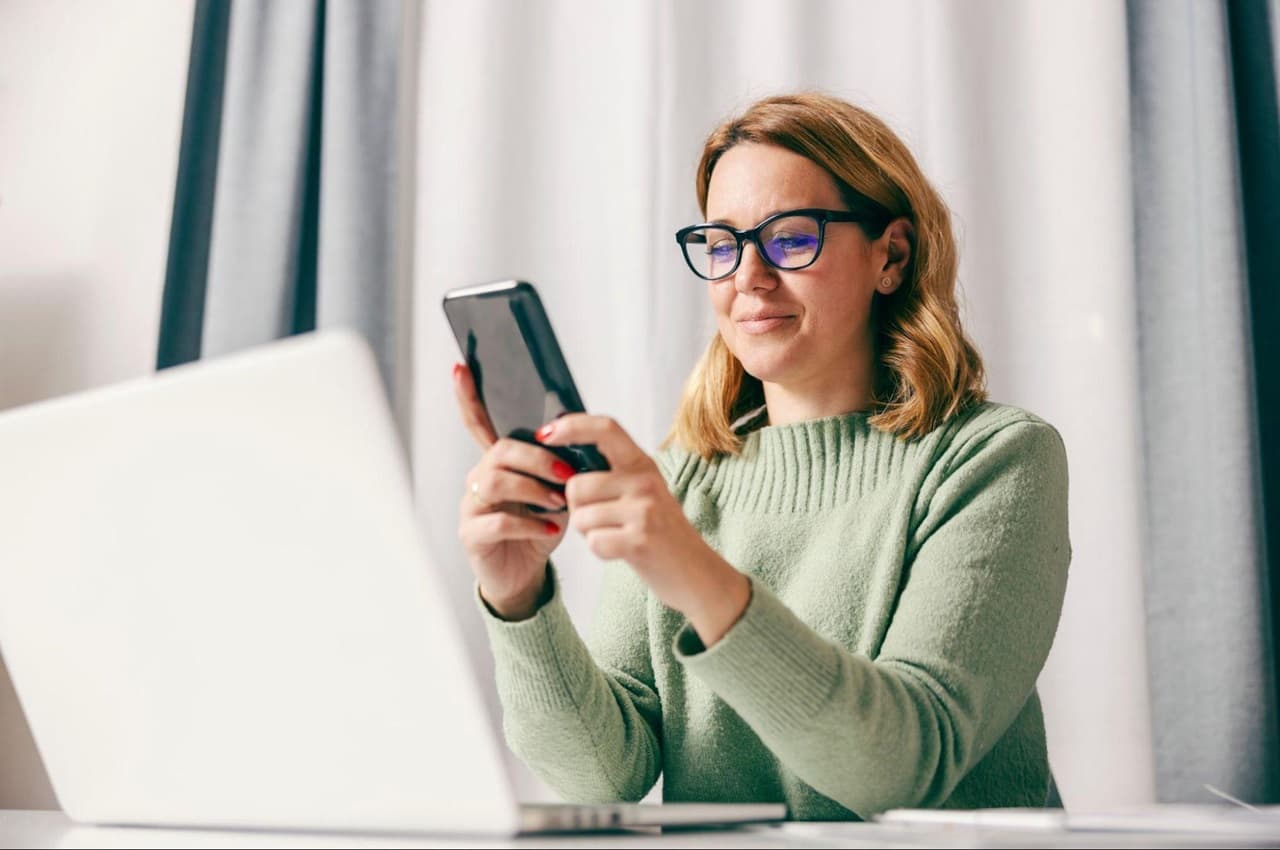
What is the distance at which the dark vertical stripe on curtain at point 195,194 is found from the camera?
2.05 metres

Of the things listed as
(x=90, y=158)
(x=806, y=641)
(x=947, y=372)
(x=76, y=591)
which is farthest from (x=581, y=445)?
(x=90, y=158)

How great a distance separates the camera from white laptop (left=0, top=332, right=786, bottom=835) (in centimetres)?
54

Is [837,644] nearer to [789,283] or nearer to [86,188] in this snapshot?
[789,283]

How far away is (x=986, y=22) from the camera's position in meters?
1.91

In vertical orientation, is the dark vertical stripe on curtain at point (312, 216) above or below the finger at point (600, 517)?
above

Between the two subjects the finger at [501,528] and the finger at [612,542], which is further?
the finger at [501,528]

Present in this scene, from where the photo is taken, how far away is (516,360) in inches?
29.3

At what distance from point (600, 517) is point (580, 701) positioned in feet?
1.12

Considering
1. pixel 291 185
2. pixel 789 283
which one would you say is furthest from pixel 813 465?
pixel 291 185

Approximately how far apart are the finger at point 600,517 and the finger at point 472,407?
12 cm

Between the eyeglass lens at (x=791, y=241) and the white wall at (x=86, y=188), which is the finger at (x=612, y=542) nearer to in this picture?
the eyeglass lens at (x=791, y=241)

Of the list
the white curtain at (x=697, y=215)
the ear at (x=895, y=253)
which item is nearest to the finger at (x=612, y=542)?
the ear at (x=895, y=253)

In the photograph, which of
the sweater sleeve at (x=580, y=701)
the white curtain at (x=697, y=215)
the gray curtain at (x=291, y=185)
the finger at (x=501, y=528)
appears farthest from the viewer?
Answer: the gray curtain at (x=291, y=185)

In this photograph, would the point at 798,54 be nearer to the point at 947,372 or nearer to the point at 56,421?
the point at 947,372
